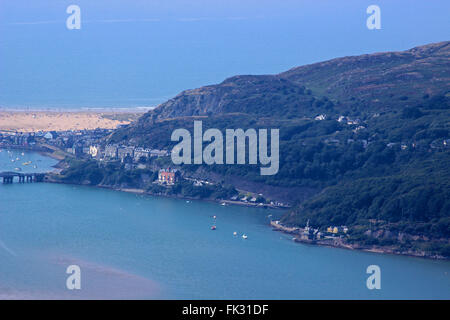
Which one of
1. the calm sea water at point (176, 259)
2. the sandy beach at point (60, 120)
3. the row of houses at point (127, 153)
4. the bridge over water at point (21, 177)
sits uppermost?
the sandy beach at point (60, 120)

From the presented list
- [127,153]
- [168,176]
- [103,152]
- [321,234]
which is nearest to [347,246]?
[321,234]

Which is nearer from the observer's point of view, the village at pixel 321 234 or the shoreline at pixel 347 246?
the shoreline at pixel 347 246

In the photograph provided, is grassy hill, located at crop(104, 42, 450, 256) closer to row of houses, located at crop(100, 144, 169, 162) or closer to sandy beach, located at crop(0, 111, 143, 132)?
row of houses, located at crop(100, 144, 169, 162)

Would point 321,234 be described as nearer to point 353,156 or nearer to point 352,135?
point 353,156

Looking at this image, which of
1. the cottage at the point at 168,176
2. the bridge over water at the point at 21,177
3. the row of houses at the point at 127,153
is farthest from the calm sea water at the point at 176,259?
the row of houses at the point at 127,153

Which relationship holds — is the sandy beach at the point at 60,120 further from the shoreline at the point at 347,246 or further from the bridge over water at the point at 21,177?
the shoreline at the point at 347,246

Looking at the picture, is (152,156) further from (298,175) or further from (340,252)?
(340,252)
